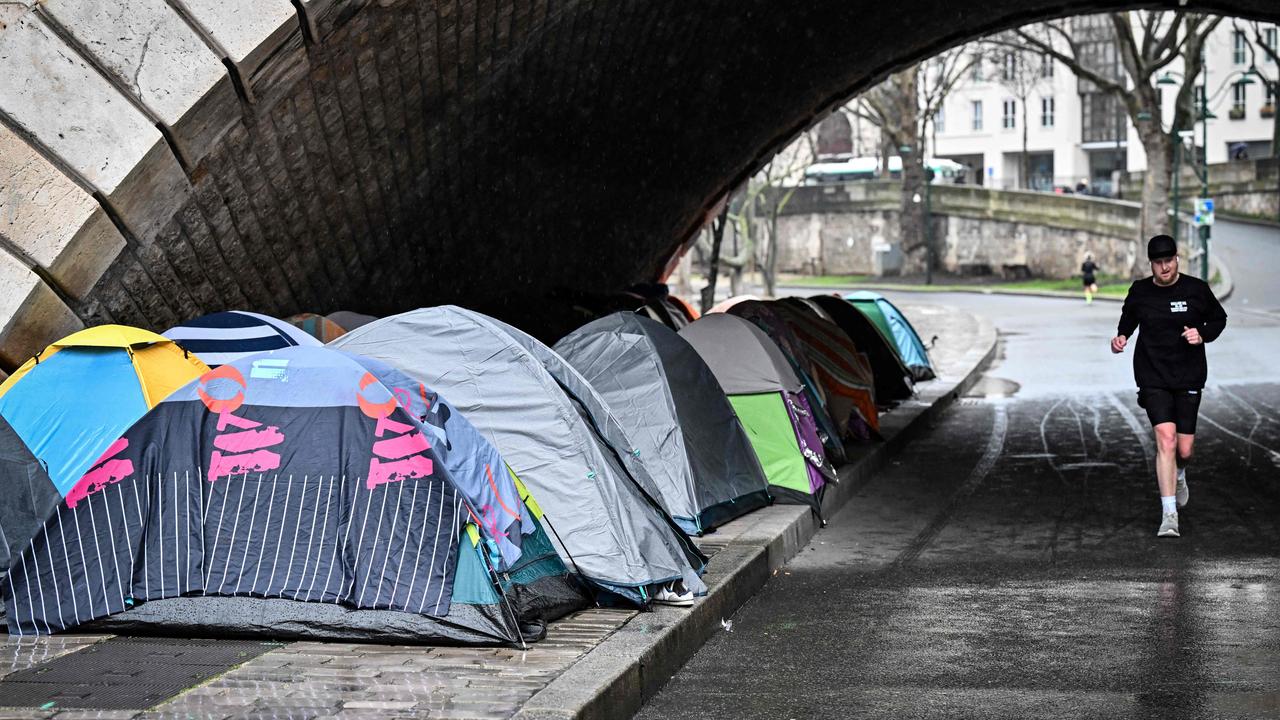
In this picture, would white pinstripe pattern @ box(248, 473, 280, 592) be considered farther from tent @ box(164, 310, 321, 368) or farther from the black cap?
the black cap

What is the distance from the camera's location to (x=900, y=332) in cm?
2256

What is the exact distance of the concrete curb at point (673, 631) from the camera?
246 inches

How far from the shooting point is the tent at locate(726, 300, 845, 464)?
519 inches

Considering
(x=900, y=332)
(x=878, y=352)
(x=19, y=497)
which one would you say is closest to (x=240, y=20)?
(x=19, y=497)

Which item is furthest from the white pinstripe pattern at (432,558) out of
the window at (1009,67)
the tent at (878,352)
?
the window at (1009,67)

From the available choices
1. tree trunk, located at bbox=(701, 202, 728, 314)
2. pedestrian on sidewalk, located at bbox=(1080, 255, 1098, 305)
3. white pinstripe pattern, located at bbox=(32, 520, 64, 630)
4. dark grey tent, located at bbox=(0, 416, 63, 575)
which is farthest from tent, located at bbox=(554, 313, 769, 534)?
pedestrian on sidewalk, located at bbox=(1080, 255, 1098, 305)

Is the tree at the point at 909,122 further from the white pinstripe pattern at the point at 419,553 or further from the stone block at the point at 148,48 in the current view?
the white pinstripe pattern at the point at 419,553

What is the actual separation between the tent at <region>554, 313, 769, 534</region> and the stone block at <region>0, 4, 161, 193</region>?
3.30 meters

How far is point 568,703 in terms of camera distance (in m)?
6.07

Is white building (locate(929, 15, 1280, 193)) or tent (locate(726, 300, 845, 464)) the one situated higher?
white building (locate(929, 15, 1280, 193))

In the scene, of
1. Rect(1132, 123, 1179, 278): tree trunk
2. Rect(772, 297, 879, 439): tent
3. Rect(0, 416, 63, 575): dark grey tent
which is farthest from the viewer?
Rect(1132, 123, 1179, 278): tree trunk

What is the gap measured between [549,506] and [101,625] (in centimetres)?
232

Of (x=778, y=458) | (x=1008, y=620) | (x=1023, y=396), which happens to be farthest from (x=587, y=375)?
(x=1023, y=396)

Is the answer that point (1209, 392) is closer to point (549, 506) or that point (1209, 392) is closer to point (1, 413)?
point (549, 506)
